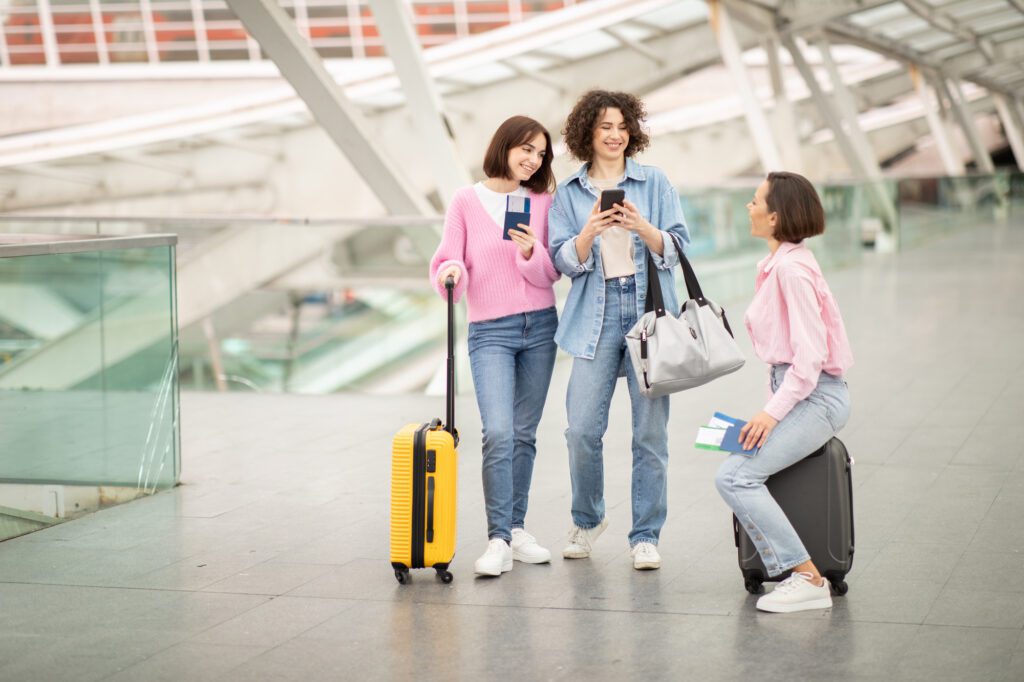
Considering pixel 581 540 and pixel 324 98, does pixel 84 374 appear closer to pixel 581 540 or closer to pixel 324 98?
pixel 581 540

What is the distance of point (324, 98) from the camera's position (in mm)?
11680

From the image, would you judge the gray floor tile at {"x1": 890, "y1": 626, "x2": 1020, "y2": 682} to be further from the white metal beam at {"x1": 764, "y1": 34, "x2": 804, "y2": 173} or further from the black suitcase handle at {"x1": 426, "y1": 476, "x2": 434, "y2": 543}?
the white metal beam at {"x1": 764, "y1": 34, "x2": 804, "y2": 173}

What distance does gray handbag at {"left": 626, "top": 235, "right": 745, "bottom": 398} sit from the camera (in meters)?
4.55

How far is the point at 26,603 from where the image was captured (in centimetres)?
459

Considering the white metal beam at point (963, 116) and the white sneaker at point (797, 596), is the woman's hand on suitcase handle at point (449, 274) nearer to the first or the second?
the white sneaker at point (797, 596)

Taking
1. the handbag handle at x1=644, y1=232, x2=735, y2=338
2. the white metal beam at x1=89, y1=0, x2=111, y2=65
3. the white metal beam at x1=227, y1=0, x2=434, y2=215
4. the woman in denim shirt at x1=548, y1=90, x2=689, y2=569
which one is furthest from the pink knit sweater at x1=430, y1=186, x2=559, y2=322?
the white metal beam at x1=89, y1=0, x2=111, y2=65

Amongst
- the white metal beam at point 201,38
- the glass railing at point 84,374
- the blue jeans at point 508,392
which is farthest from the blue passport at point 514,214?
the white metal beam at point 201,38

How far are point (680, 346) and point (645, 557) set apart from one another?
0.83m

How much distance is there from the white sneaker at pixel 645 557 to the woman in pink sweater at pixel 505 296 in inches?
14.1

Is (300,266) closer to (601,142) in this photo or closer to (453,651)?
(601,142)

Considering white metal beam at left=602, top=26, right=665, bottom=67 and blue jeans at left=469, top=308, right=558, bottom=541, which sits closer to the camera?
blue jeans at left=469, top=308, right=558, bottom=541

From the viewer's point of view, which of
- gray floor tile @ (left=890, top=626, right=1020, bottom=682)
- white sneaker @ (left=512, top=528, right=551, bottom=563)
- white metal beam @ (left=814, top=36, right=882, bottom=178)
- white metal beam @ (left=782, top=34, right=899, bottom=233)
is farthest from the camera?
white metal beam @ (left=814, top=36, right=882, bottom=178)

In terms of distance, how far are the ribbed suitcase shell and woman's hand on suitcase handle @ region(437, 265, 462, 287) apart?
20.4 inches

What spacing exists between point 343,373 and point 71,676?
30.8 feet
